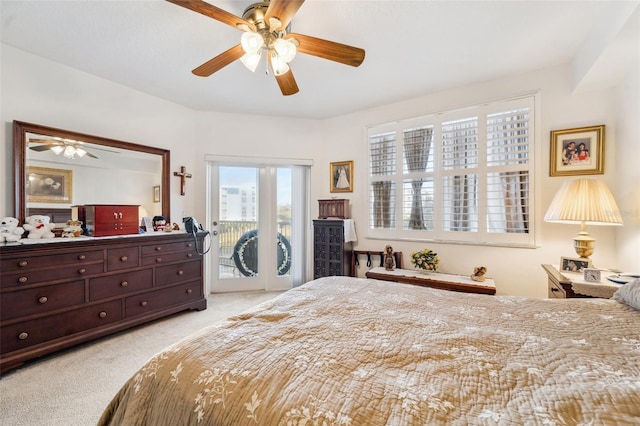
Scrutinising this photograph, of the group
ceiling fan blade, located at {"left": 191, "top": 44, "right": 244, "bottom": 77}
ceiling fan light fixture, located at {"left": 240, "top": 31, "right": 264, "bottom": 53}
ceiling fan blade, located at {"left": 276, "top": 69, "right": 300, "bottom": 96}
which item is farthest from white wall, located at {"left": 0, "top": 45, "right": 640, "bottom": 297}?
ceiling fan light fixture, located at {"left": 240, "top": 31, "right": 264, "bottom": 53}

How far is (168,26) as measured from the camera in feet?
6.56

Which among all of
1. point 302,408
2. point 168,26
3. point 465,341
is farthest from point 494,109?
point 302,408

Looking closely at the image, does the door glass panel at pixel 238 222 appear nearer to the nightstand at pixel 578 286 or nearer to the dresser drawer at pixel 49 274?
the dresser drawer at pixel 49 274

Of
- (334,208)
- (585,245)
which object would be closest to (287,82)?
(334,208)

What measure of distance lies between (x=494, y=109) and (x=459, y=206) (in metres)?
1.06

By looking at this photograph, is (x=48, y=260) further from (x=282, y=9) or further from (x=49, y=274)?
(x=282, y=9)

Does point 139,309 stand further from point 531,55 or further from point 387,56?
point 531,55

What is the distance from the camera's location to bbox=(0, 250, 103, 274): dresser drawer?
6.38 feet

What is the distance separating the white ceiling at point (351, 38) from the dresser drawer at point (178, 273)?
6.54ft

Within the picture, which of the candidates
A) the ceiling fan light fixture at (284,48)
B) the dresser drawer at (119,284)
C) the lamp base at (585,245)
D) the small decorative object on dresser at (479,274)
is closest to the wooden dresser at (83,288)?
the dresser drawer at (119,284)

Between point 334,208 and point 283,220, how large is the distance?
2.99 feet

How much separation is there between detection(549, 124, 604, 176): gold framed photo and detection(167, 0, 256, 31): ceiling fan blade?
2.80 meters

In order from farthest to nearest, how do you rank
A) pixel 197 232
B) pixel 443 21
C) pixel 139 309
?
pixel 197 232, pixel 139 309, pixel 443 21

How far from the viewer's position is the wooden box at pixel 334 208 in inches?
142
